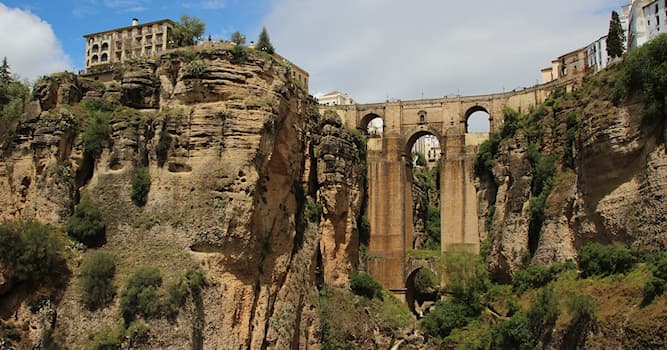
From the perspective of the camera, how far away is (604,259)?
38.1 metres

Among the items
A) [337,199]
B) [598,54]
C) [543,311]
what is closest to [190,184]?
[337,199]

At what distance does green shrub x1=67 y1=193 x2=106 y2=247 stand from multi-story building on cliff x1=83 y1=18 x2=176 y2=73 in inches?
1214

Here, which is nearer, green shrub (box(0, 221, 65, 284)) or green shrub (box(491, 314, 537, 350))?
green shrub (box(0, 221, 65, 284))

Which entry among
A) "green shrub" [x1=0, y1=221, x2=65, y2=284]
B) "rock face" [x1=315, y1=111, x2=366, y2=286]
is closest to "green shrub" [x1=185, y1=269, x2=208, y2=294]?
"green shrub" [x1=0, y1=221, x2=65, y2=284]

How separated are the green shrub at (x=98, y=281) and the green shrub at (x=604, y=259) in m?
24.8

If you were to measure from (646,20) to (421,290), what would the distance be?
26.5 metres

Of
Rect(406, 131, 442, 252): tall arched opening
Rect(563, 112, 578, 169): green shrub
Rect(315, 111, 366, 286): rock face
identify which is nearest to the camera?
Rect(563, 112, 578, 169): green shrub

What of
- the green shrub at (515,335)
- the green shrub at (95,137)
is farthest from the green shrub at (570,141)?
the green shrub at (95,137)

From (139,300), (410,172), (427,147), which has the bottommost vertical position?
(139,300)

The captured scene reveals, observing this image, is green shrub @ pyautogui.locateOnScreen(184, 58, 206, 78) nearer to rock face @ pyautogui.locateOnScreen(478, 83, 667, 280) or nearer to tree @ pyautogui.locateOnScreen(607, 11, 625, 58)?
rock face @ pyautogui.locateOnScreen(478, 83, 667, 280)

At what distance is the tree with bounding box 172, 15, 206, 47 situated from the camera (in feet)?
152

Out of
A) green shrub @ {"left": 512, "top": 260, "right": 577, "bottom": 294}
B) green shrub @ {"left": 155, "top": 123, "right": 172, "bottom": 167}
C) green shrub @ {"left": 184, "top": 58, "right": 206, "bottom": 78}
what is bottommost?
green shrub @ {"left": 512, "top": 260, "right": 577, "bottom": 294}

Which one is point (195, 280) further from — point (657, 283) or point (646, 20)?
point (646, 20)

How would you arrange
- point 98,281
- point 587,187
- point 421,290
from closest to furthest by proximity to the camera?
point 98,281
point 587,187
point 421,290
